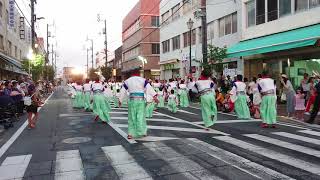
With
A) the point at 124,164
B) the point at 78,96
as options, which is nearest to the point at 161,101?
the point at 78,96

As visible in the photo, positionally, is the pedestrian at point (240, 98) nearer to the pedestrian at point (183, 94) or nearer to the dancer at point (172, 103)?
the dancer at point (172, 103)

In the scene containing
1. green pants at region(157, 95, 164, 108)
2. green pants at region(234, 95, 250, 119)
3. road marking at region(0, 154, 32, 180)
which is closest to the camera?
road marking at region(0, 154, 32, 180)

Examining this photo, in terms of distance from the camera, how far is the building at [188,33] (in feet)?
93.9

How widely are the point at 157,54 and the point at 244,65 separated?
30.2 meters

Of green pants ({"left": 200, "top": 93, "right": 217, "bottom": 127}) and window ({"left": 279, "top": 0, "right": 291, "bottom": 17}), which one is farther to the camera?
window ({"left": 279, "top": 0, "right": 291, "bottom": 17})

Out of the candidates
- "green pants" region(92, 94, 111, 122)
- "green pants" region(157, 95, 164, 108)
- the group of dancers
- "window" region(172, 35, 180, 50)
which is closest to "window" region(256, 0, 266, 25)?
"green pants" region(157, 95, 164, 108)

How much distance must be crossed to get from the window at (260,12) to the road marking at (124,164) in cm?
1793

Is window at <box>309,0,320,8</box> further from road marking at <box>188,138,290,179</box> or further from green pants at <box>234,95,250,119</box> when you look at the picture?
road marking at <box>188,138,290,179</box>

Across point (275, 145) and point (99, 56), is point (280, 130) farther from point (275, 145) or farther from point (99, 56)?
point (99, 56)

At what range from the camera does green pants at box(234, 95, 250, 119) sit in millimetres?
15211

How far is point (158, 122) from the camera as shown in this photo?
1448 centimetres

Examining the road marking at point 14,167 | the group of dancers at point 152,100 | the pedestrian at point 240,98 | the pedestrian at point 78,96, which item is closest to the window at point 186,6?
the pedestrian at point 78,96

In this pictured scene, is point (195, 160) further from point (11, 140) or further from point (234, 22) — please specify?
point (234, 22)

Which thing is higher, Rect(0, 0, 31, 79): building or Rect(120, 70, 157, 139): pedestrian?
Rect(0, 0, 31, 79): building
